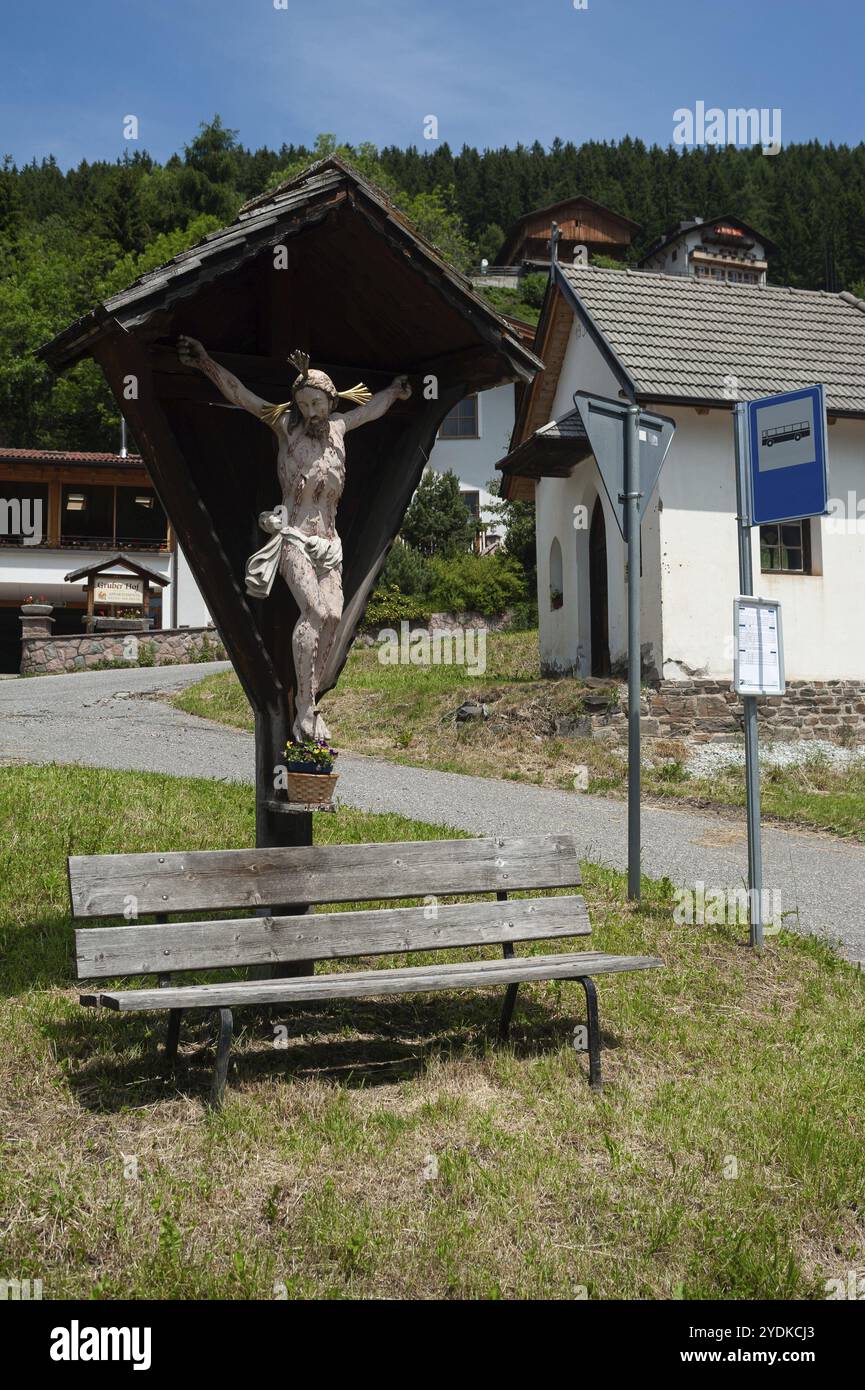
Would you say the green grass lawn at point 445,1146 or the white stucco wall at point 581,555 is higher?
the white stucco wall at point 581,555

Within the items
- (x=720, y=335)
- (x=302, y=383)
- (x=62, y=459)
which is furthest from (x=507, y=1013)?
(x=62, y=459)

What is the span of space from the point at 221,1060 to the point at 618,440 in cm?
487

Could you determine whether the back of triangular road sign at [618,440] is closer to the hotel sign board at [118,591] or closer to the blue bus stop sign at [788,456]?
the blue bus stop sign at [788,456]

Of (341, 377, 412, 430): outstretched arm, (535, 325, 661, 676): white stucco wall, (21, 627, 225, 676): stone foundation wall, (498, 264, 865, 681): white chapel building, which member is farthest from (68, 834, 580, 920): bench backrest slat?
(21, 627, 225, 676): stone foundation wall

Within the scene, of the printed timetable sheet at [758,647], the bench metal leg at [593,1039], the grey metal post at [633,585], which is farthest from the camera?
the grey metal post at [633,585]

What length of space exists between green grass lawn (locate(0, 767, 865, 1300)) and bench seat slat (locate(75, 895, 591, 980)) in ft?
1.52

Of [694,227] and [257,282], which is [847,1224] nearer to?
[257,282]

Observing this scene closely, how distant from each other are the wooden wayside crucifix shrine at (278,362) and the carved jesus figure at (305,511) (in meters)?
0.16

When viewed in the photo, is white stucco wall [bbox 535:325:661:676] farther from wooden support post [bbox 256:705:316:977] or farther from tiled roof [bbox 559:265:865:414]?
wooden support post [bbox 256:705:316:977]

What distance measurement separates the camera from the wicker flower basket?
5.00 metres

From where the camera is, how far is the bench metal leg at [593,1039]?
470cm

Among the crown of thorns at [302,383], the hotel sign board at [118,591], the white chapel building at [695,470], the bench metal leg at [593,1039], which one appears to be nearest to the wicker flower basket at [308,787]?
the bench metal leg at [593,1039]

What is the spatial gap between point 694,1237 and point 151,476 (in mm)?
3763

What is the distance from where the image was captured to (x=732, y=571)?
15.5 m
